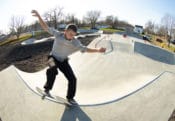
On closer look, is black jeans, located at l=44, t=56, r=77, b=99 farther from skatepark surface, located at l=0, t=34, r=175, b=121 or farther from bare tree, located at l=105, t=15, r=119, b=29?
bare tree, located at l=105, t=15, r=119, b=29

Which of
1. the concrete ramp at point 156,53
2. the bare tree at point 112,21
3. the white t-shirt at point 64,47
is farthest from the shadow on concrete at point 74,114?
the bare tree at point 112,21

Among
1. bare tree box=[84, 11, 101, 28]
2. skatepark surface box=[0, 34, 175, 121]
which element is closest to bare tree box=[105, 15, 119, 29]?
bare tree box=[84, 11, 101, 28]

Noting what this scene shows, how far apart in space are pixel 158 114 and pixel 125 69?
19.3 ft

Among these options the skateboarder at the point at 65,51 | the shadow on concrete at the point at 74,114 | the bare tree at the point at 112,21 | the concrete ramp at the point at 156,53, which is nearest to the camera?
the shadow on concrete at the point at 74,114

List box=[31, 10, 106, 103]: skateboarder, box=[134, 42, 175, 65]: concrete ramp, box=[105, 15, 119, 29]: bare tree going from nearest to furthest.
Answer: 1. box=[31, 10, 106, 103]: skateboarder
2. box=[134, 42, 175, 65]: concrete ramp
3. box=[105, 15, 119, 29]: bare tree

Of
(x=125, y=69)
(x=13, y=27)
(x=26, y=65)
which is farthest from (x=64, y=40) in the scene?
(x=13, y=27)

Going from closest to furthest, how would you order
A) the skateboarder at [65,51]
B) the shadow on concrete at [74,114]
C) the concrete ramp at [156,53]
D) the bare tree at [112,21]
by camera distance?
1. the shadow on concrete at [74,114]
2. the skateboarder at [65,51]
3. the concrete ramp at [156,53]
4. the bare tree at [112,21]

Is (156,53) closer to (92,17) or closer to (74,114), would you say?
(74,114)

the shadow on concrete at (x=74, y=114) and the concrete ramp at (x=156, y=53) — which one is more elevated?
the shadow on concrete at (x=74, y=114)

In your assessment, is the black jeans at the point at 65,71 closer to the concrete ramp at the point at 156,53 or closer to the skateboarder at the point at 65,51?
the skateboarder at the point at 65,51

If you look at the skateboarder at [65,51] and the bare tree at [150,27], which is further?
the bare tree at [150,27]

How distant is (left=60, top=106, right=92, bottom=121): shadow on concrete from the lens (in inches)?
197

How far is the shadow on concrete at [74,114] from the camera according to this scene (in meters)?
4.99

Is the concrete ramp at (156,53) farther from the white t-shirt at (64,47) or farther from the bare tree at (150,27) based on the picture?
the bare tree at (150,27)
